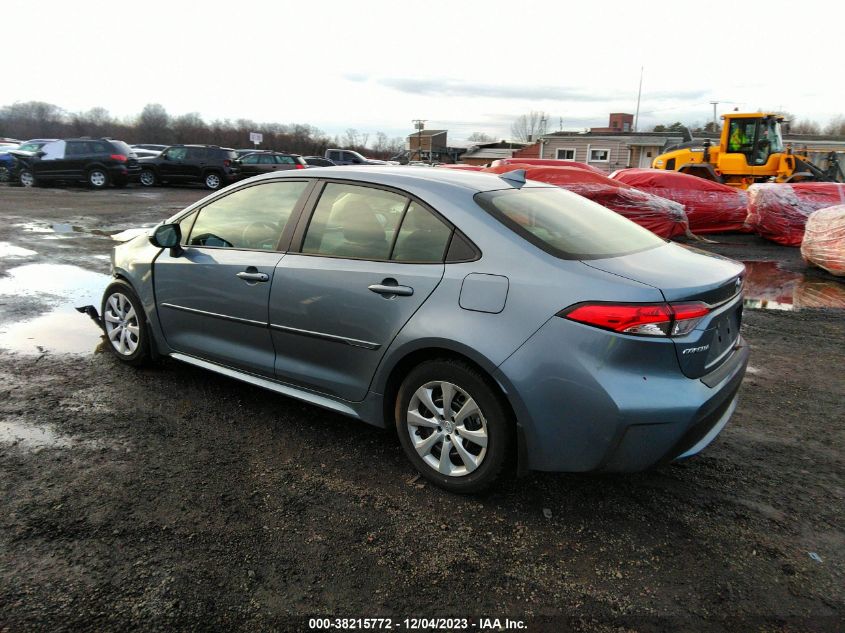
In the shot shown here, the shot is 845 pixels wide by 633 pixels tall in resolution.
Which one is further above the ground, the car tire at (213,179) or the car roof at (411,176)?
the car roof at (411,176)

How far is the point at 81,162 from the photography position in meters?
22.2

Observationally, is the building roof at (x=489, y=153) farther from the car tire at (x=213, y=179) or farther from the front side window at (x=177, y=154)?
the front side window at (x=177, y=154)

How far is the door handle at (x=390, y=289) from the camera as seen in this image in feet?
10.1

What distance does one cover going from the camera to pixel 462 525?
2850 millimetres

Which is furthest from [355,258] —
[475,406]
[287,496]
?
[287,496]

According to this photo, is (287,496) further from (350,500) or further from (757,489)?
(757,489)

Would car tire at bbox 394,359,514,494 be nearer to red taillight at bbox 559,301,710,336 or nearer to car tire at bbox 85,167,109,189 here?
red taillight at bbox 559,301,710,336

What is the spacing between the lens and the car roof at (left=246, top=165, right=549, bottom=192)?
3.36 meters

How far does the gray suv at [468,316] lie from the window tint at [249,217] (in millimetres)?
14

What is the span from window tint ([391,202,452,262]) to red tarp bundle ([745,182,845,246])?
36.9 feet

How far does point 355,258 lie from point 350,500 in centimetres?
128

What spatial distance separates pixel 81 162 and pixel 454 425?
23731 mm

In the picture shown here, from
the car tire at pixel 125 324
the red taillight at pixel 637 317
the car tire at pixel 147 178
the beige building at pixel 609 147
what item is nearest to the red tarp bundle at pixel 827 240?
the red taillight at pixel 637 317

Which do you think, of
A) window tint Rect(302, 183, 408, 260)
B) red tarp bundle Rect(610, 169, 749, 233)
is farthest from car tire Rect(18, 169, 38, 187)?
window tint Rect(302, 183, 408, 260)
